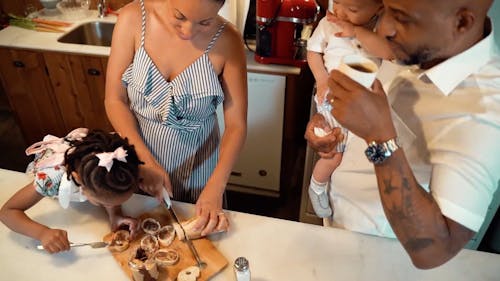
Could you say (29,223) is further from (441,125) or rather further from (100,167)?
(441,125)

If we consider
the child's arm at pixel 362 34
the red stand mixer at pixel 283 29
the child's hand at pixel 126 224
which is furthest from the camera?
the red stand mixer at pixel 283 29

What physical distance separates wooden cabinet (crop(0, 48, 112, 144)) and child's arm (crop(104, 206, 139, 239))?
1.38 meters

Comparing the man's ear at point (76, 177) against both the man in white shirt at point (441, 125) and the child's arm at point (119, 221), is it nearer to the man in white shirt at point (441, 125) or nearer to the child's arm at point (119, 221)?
the child's arm at point (119, 221)

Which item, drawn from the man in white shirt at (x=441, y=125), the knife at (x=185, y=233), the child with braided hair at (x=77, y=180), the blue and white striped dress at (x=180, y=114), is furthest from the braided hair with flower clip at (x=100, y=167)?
the man in white shirt at (x=441, y=125)

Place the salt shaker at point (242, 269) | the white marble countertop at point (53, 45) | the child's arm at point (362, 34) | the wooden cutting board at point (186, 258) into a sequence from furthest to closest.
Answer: the white marble countertop at point (53, 45) < the child's arm at point (362, 34) < the wooden cutting board at point (186, 258) < the salt shaker at point (242, 269)

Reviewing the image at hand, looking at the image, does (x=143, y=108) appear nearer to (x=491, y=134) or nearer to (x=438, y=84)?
(x=438, y=84)

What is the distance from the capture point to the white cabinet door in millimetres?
2119

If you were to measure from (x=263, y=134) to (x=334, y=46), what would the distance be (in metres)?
0.90

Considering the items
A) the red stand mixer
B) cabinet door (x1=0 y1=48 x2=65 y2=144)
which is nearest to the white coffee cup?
the red stand mixer

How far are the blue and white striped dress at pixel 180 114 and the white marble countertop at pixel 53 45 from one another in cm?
66

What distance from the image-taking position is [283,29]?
6.61ft

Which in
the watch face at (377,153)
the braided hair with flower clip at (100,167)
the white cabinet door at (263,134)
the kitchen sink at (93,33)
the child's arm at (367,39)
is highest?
the child's arm at (367,39)

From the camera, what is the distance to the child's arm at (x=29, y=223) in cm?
105

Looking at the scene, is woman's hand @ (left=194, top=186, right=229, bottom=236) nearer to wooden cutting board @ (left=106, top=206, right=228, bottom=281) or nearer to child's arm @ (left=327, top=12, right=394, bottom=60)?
wooden cutting board @ (left=106, top=206, right=228, bottom=281)
